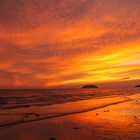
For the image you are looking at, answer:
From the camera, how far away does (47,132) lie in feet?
42.7

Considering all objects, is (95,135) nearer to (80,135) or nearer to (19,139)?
(80,135)

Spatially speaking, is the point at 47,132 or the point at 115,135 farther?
the point at 47,132

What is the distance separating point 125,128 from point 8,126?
7.71 m

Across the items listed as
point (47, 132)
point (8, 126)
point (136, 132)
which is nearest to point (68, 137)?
point (47, 132)

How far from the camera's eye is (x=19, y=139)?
11359 millimetres

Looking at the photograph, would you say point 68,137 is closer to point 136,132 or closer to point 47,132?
point 47,132

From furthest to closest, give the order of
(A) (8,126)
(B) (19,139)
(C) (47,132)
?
(A) (8,126) → (C) (47,132) → (B) (19,139)

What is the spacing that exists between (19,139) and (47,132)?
6.81 feet

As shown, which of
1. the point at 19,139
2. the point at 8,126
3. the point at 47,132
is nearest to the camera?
the point at 19,139

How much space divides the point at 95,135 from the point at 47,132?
2890 mm

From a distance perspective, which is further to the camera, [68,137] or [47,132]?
[47,132]

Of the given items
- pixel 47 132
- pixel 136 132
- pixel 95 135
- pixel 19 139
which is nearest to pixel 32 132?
pixel 47 132

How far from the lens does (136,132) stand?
39.3 ft

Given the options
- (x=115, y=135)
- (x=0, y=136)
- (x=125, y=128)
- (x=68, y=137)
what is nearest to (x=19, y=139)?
(x=0, y=136)
